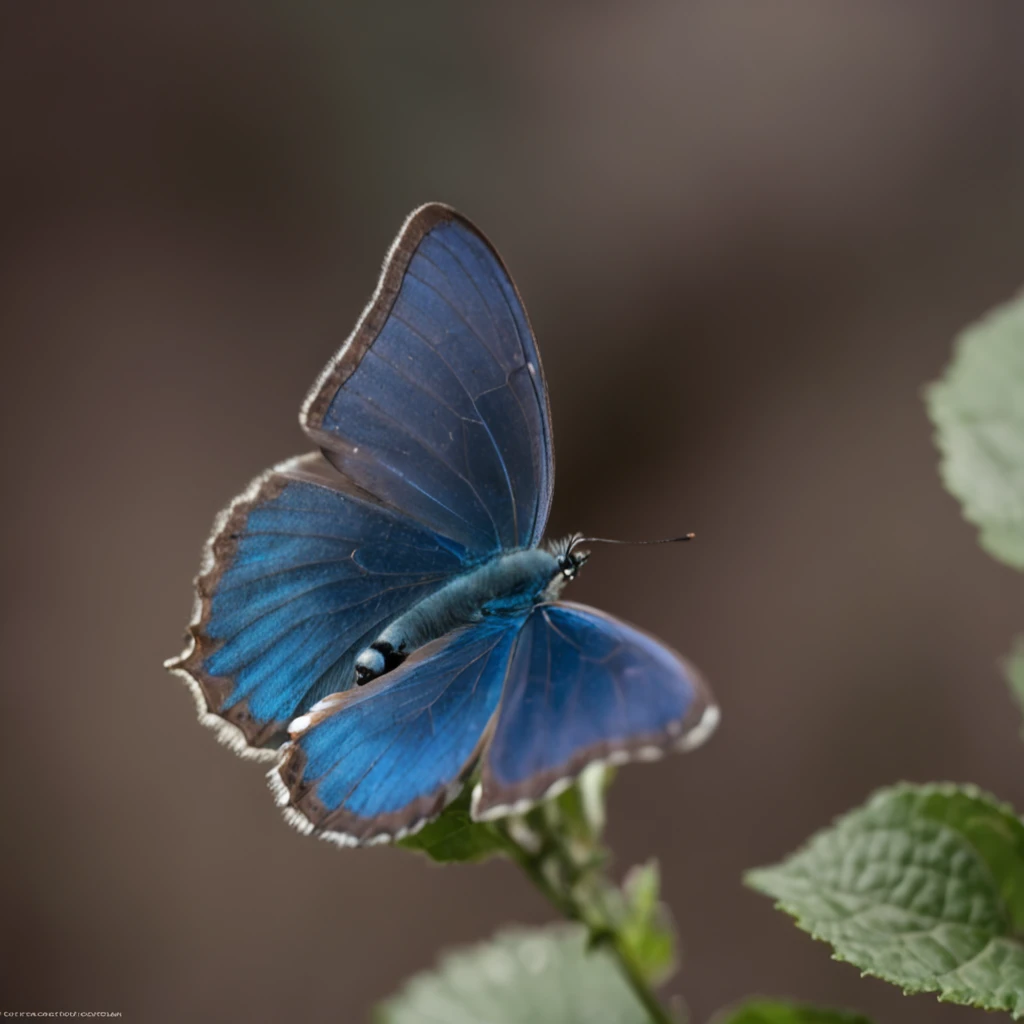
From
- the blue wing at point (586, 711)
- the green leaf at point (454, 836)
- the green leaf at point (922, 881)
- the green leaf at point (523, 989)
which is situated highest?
the blue wing at point (586, 711)

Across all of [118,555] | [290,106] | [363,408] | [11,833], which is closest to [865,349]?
[290,106]

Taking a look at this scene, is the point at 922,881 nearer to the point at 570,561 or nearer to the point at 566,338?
the point at 570,561

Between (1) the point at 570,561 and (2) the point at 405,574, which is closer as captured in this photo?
(1) the point at 570,561

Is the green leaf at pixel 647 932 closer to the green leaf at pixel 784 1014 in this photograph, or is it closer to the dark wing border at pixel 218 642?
the green leaf at pixel 784 1014

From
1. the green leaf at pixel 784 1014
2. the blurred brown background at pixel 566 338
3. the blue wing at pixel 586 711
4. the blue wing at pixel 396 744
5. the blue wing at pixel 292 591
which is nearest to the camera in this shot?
the blue wing at pixel 586 711

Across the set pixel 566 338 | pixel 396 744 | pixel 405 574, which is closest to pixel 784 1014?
pixel 396 744

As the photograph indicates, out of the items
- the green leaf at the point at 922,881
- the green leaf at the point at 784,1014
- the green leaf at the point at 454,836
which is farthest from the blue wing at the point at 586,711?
the green leaf at the point at 784,1014
